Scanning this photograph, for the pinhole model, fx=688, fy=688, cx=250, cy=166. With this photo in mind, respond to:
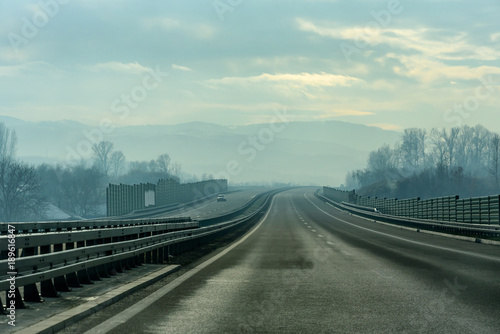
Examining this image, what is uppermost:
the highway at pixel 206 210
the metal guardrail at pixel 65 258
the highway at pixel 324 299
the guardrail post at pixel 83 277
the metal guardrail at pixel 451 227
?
the metal guardrail at pixel 65 258

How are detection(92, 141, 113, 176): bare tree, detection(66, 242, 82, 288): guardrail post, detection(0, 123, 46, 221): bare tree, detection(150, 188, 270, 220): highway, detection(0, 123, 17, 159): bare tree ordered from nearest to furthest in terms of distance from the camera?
detection(66, 242, 82, 288): guardrail post → detection(150, 188, 270, 220): highway → detection(0, 123, 46, 221): bare tree → detection(0, 123, 17, 159): bare tree → detection(92, 141, 113, 176): bare tree

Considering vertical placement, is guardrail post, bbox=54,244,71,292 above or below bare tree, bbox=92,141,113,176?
below

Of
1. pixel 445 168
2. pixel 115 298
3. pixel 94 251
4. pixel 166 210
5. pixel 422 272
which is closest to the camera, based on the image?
pixel 115 298

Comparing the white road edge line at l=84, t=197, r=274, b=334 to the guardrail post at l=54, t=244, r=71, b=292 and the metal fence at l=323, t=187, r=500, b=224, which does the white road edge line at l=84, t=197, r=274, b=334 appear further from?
the metal fence at l=323, t=187, r=500, b=224

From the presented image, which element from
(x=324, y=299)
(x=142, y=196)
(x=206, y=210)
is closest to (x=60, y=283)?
(x=324, y=299)

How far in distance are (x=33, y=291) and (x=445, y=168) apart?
167 m

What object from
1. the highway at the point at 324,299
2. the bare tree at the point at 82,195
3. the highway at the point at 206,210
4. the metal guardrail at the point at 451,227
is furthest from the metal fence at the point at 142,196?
the highway at the point at 324,299

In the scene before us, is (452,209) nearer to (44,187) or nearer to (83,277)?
(83,277)

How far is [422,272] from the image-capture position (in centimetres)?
1510

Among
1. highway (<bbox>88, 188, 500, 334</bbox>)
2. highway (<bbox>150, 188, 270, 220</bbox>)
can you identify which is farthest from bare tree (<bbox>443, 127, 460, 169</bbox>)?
highway (<bbox>88, 188, 500, 334</bbox>)

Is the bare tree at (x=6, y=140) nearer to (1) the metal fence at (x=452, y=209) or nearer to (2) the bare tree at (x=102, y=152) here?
(2) the bare tree at (x=102, y=152)

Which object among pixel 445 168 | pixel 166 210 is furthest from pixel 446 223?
pixel 445 168

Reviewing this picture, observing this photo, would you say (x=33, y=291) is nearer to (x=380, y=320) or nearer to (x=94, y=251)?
(x=94, y=251)

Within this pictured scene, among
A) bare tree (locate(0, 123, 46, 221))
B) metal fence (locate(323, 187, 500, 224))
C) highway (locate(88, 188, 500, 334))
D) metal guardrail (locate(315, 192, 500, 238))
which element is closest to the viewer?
highway (locate(88, 188, 500, 334))
